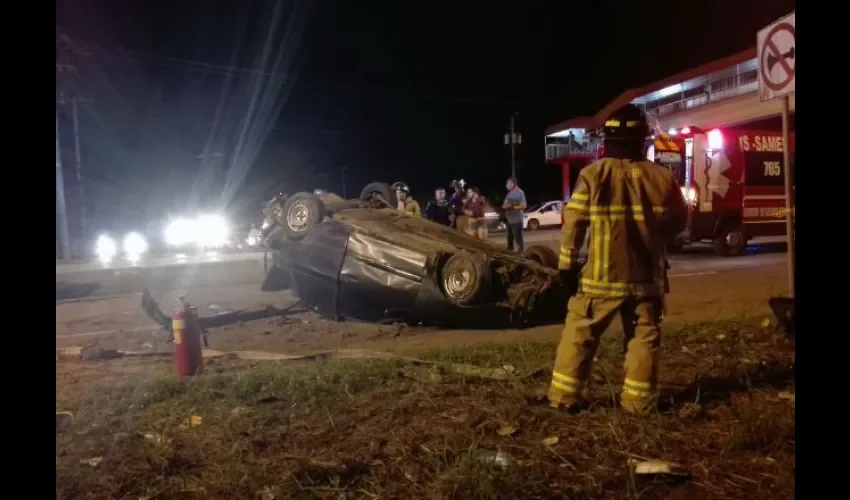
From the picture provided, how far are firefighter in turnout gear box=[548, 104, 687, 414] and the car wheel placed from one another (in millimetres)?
2560

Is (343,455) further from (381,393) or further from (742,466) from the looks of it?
(742,466)

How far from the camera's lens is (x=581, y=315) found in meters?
3.64

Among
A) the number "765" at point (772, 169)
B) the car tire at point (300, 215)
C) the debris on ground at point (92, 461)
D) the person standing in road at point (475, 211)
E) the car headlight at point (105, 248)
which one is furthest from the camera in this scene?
the car headlight at point (105, 248)

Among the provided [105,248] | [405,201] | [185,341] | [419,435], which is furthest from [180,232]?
[419,435]

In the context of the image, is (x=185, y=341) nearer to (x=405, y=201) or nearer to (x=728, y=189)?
(x=405, y=201)

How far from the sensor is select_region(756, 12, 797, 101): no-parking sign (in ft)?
16.3

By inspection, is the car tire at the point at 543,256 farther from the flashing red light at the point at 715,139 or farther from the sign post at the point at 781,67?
the flashing red light at the point at 715,139

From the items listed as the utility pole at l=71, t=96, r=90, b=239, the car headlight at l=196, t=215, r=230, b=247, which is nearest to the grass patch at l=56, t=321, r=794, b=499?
the car headlight at l=196, t=215, r=230, b=247

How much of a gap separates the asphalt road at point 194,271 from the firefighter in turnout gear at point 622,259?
7531 mm

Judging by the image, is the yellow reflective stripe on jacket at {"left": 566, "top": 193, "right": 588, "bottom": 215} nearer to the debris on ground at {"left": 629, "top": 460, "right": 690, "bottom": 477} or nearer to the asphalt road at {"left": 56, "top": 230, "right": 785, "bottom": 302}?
the debris on ground at {"left": 629, "top": 460, "right": 690, "bottom": 477}

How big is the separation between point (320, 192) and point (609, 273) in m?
5.99

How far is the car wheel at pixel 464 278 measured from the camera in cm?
627

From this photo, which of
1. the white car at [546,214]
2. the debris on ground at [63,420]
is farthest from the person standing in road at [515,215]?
the white car at [546,214]

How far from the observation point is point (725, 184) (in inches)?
540
